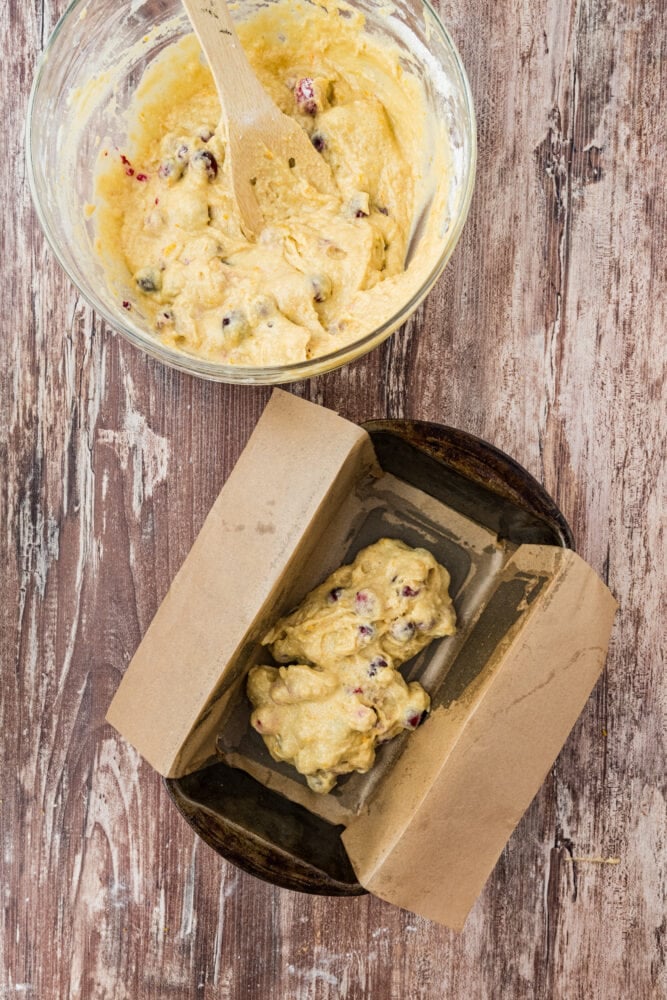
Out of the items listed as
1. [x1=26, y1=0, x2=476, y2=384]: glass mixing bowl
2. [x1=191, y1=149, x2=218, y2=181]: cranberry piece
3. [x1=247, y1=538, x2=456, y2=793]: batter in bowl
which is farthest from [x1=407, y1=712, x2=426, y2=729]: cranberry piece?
[x1=191, y1=149, x2=218, y2=181]: cranberry piece

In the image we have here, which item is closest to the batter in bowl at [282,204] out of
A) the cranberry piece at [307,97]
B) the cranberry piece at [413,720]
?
the cranberry piece at [307,97]

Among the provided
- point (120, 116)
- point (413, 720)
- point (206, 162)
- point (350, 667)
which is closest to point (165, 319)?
point (206, 162)

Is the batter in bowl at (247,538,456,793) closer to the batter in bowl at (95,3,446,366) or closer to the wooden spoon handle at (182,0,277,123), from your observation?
the batter in bowl at (95,3,446,366)

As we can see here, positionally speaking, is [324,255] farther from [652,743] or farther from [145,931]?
[145,931]

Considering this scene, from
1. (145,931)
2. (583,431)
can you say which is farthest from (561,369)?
(145,931)

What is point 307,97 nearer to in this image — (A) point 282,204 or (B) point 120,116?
(A) point 282,204

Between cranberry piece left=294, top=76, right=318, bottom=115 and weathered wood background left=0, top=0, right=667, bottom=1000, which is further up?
cranberry piece left=294, top=76, right=318, bottom=115

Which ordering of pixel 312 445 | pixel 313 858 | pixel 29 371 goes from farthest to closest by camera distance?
1. pixel 29 371
2. pixel 313 858
3. pixel 312 445
